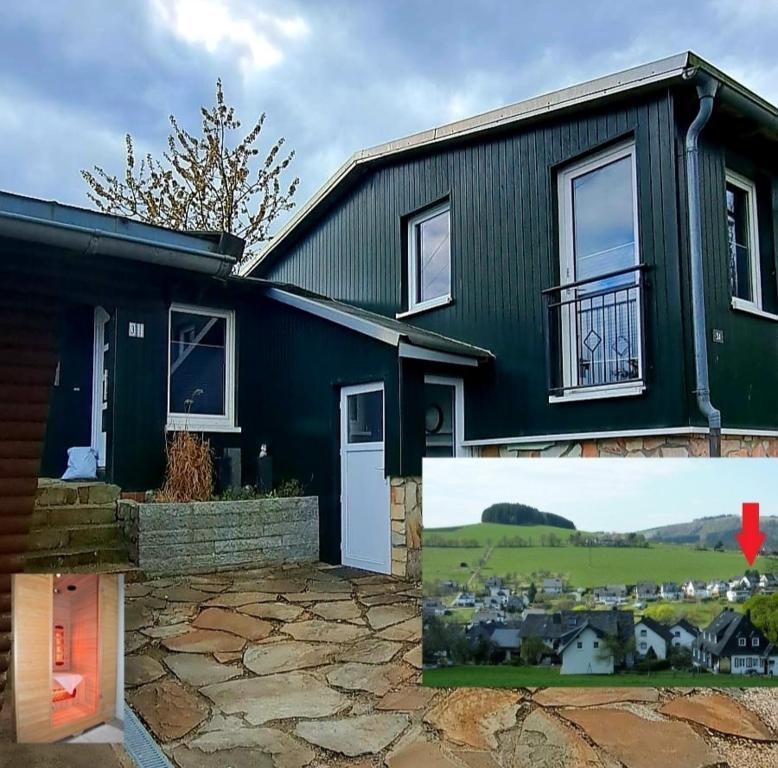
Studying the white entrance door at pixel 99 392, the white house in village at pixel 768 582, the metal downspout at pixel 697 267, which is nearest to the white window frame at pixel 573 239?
the metal downspout at pixel 697 267

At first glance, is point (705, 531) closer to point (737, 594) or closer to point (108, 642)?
point (737, 594)

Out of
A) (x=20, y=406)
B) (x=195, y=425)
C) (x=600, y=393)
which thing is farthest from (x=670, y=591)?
(x=195, y=425)

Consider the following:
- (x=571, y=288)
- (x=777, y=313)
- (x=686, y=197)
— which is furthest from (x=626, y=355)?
(x=777, y=313)

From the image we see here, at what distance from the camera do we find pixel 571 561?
1.29m

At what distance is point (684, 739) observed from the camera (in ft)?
8.24

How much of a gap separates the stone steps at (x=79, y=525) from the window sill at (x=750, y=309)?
584cm

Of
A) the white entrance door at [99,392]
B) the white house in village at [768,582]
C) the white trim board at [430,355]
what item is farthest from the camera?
the white entrance door at [99,392]

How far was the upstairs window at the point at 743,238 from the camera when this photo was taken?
19.2 ft

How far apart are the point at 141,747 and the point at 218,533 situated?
12.5ft

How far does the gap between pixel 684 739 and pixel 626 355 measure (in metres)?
3.40

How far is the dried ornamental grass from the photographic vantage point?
668 cm

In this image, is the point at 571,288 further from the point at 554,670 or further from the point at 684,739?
the point at 554,670

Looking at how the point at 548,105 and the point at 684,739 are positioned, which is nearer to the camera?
the point at 684,739

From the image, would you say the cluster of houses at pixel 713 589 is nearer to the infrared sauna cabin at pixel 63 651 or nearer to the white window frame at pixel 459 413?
the infrared sauna cabin at pixel 63 651
